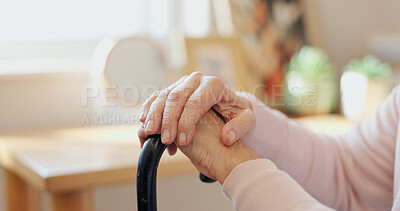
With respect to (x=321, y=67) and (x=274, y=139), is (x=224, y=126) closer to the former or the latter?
(x=274, y=139)

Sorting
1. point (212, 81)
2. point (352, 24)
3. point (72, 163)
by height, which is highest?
point (352, 24)

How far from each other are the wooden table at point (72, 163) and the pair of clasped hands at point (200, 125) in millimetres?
413

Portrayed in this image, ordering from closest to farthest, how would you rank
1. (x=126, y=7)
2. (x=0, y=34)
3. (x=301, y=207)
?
(x=301, y=207), (x=0, y=34), (x=126, y=7)

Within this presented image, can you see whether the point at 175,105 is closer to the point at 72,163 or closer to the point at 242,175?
the point at 242,175

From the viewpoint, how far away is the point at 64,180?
104 cm

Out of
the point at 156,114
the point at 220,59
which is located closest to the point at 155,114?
the point at 156,114

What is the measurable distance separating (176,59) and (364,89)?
0.67 metres

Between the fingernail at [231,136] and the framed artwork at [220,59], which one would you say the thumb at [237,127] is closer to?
the fingernail at [231,136]

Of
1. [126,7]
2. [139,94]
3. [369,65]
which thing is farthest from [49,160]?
[369,65]

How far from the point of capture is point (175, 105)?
0.69m

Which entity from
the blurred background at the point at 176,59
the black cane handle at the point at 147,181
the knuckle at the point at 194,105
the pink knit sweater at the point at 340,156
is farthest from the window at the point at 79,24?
the black cane handle at the point at 147,181

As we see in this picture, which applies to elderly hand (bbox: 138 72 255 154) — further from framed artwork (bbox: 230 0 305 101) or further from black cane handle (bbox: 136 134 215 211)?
framed artwork (bbox: 230 0 305 101)

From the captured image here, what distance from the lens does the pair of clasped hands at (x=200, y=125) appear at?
671 millimetres

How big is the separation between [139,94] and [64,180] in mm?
604
